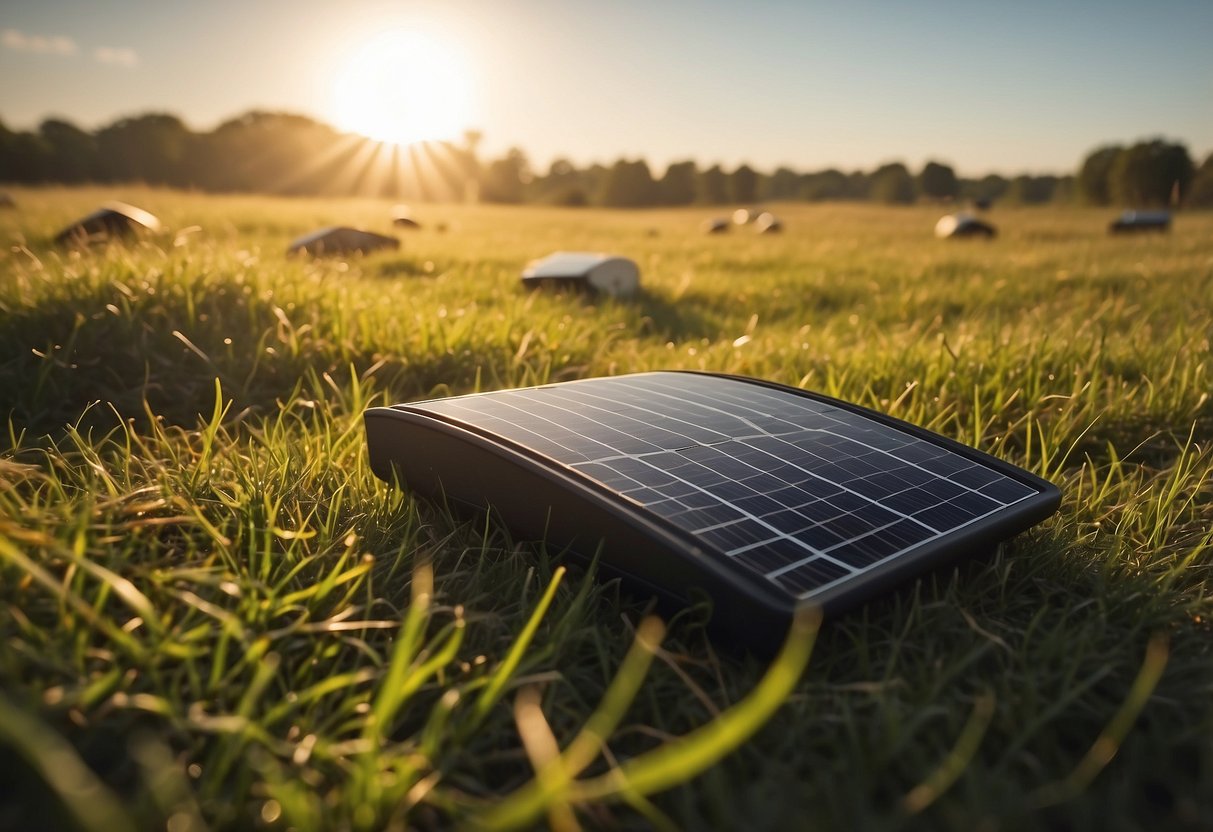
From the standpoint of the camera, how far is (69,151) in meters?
40.7

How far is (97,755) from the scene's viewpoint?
1254mm

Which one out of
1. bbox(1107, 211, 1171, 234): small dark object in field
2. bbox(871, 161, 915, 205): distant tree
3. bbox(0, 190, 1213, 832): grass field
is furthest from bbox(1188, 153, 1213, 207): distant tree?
bbox(0, 190, 1213, 832): grass field

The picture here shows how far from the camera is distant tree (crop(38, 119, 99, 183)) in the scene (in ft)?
129

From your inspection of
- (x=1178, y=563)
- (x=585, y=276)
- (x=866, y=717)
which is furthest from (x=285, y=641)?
(x=585, y=276)

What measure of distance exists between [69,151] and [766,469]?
162 ft

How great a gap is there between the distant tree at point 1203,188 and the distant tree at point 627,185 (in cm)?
3365

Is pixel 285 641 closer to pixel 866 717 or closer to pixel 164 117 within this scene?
pixel 866 717

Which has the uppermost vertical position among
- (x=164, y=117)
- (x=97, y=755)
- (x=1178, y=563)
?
(x=164, y=117)

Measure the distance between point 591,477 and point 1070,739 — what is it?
3.42 ft

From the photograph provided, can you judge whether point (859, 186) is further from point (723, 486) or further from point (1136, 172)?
point (723, 486)

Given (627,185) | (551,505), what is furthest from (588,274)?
(627,185)

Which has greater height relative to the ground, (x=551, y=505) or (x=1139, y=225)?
(x=1139, y=225)

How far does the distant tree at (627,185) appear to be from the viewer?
5750 centimetres

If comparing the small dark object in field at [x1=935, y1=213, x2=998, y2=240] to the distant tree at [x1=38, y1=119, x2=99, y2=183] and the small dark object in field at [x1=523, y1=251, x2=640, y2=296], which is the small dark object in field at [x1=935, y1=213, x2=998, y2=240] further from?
the distant tree at [x1=38, y1=119, x2=99, y2=183]
